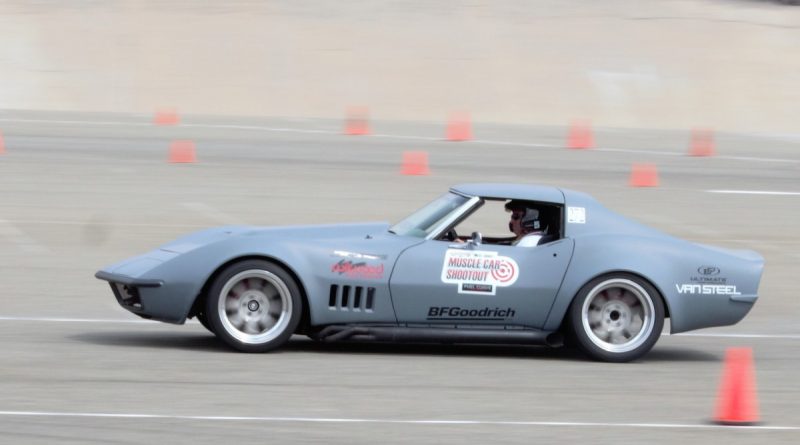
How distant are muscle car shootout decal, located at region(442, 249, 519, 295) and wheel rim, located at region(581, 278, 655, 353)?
2.03 ft

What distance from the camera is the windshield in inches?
346

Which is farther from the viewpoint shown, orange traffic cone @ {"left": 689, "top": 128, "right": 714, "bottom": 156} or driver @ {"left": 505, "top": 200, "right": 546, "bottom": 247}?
orange traffic cone @ {"left": 689, "top": 128, "right": 714, "bottom": 156}

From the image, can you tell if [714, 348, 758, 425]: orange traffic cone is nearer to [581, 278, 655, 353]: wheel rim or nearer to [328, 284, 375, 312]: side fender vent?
[581, 278, 655, 353]: wheel rim

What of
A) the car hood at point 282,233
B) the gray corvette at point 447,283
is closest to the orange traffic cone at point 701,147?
the gray corvette at point 447,283

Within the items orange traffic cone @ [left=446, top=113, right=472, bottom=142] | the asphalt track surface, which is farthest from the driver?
orange traffic cone @ [left=446, top=113, right=472, bottom=142]

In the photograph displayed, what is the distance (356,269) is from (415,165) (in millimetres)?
11245

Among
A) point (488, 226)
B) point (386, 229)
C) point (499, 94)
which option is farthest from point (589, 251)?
point (499, 94)

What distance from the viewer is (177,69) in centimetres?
3159

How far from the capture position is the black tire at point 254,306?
838cm

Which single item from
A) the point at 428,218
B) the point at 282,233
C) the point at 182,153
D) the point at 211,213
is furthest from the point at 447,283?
the point at 182,153

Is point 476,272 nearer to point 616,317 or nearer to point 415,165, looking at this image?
point 616,317

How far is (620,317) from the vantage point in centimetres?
872

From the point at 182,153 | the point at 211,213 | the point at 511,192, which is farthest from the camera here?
the point at 182,153

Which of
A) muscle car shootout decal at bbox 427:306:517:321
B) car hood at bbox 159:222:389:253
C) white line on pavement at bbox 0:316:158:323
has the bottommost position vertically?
white line on pavement at bbox 0:316:158:323
